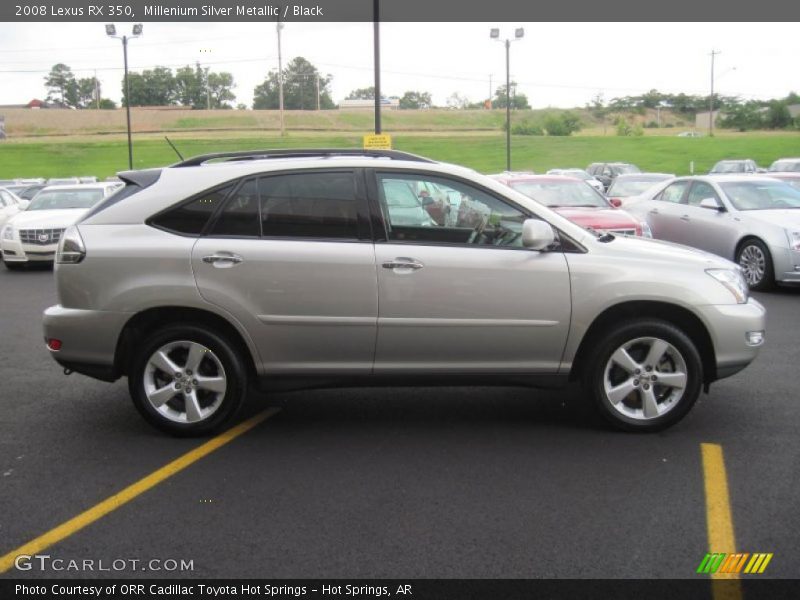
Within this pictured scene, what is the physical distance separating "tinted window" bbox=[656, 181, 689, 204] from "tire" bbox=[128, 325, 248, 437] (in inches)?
392

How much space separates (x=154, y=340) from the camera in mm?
5066

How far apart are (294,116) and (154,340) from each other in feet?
259

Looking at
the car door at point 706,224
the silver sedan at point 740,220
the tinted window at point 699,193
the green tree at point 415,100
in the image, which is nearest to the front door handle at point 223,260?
the silver sedan at point 740,220

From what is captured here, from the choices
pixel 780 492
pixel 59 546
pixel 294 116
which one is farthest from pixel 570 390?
pixel 294 116

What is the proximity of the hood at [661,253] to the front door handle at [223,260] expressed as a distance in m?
2.29

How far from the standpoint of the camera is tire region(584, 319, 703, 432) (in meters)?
5.12

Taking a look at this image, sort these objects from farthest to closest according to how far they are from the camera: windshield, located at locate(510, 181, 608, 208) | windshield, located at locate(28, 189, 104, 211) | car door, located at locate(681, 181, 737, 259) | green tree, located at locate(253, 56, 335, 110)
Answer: green tree, located at locate(253, 56, 335, 110)
windshield, located at locate(28, 189, 104, 211)
windshield, located at locate(510, 181, 608, 208)
car door, located at locate(681, 181, 737, 259)

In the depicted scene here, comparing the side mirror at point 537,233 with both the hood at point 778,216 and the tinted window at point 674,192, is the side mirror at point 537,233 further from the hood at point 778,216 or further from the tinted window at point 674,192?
the tinted window at point 674,192

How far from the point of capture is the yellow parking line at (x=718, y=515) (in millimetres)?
3332

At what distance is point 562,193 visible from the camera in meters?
12.9

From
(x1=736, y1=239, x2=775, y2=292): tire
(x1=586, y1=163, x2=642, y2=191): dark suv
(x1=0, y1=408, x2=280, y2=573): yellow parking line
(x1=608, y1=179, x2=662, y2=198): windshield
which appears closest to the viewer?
(x1=0, y1=408, x2=280, y2=573): yellow parking line

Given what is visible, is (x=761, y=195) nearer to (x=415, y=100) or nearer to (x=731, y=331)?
(x=731, y=331)

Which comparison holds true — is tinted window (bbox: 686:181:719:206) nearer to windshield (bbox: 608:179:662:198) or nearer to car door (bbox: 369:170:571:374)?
windshield (bbox: 608:179:662:198)

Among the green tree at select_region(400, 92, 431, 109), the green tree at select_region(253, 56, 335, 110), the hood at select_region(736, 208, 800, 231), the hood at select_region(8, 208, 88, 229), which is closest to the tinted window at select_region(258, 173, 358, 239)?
the hood at select_region(736, 208, 800, 231)
